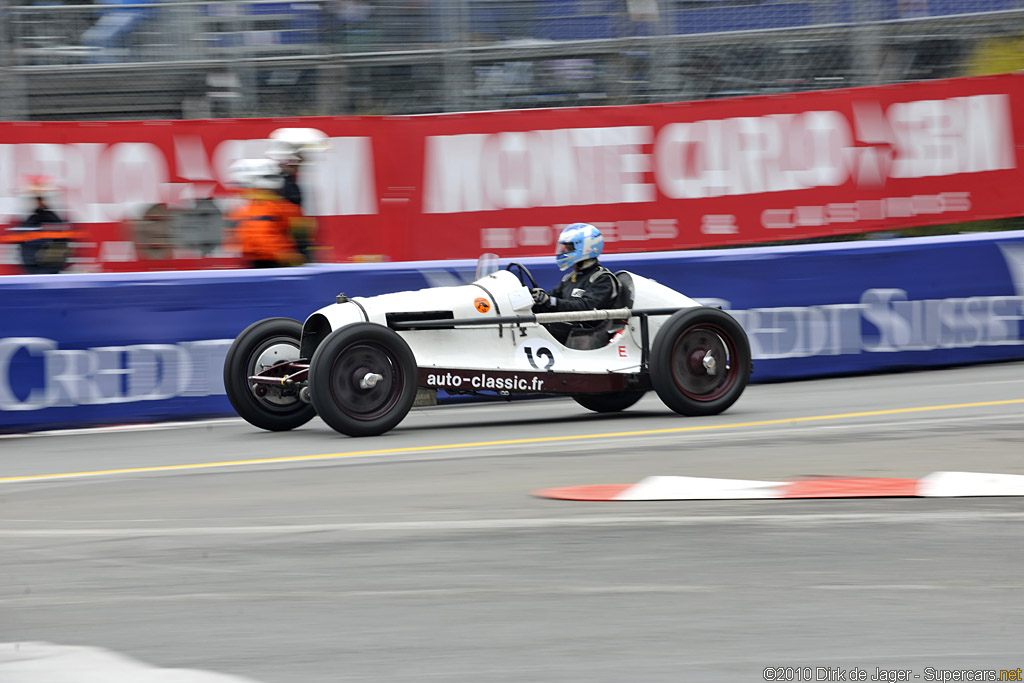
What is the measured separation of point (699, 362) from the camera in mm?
9758

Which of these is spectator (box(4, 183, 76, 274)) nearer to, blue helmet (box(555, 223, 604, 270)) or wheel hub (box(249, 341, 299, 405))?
wheel hub (box(249, 341, 299, 405))

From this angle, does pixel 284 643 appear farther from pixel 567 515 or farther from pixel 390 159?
pixel 390 159

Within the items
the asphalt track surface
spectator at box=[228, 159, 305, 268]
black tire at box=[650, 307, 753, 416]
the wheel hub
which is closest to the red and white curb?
the asphalt track surface

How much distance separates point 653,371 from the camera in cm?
959

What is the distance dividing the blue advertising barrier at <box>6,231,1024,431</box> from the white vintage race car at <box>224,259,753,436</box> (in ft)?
4.17

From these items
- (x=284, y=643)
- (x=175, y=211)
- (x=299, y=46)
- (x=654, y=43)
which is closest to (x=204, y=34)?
(x=299, y=46)

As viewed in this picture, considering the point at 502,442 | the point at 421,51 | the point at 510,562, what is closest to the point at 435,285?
the point at 502,442

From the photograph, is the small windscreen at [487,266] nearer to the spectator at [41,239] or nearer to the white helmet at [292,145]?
the white helmet at [292,145]

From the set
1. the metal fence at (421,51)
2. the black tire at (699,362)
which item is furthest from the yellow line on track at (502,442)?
the metal fence at (421,51)

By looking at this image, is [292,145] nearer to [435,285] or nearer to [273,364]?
[435,285]

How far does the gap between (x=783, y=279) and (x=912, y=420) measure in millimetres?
3357

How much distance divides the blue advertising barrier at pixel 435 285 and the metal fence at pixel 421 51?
8.81ft

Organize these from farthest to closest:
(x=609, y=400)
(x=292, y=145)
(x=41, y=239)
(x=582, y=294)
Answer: (x=41, y=239)
(x=292, y=145)
(x=609, y=400)
(x=582, y=294)

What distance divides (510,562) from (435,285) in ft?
20.8
